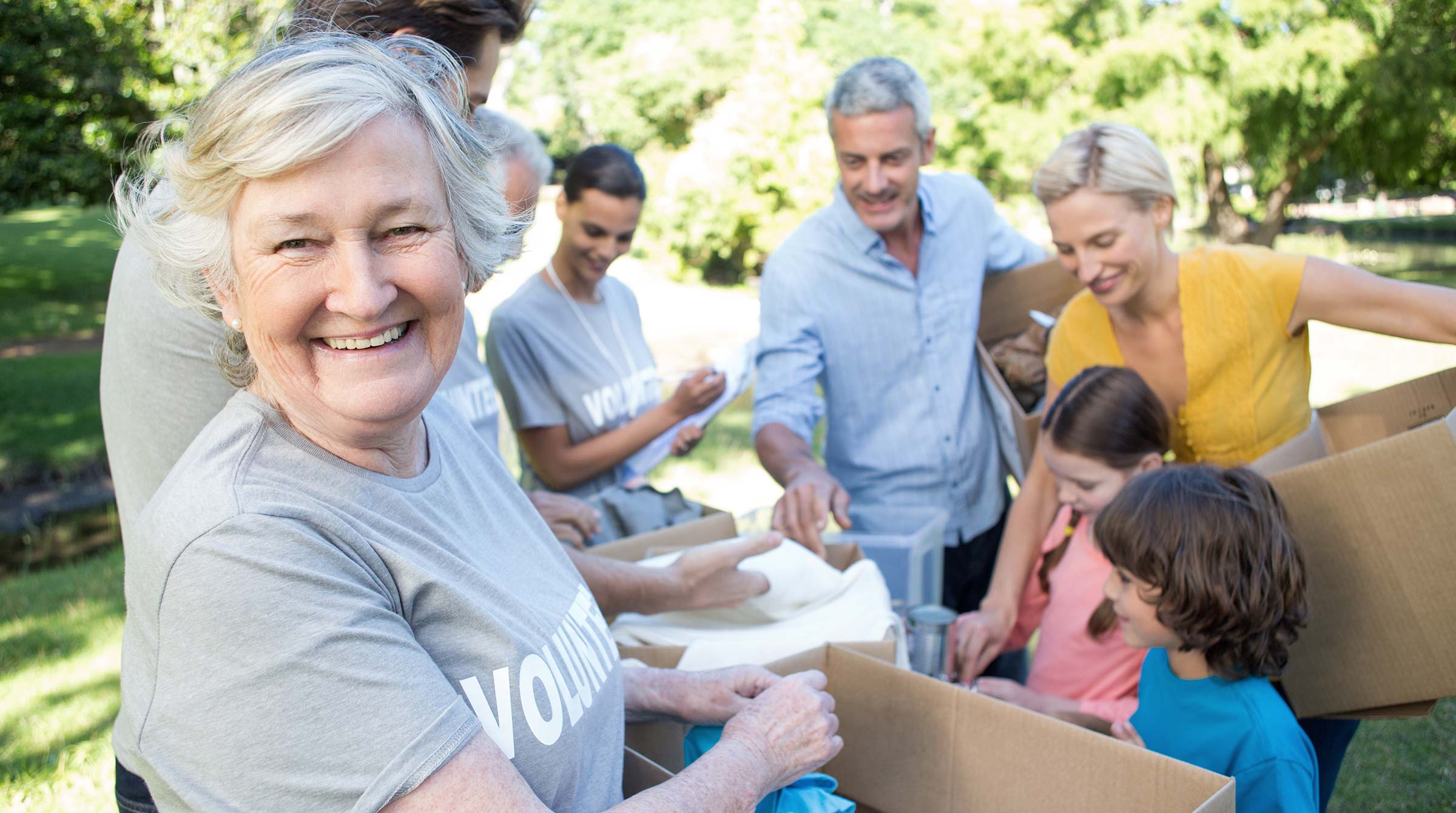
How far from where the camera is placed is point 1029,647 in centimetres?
421

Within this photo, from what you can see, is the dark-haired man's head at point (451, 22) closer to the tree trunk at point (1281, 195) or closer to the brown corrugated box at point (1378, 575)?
the brown corrugated box at point (1378, 575)

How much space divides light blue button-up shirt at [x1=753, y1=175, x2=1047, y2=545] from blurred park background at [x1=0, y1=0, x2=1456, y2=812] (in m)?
0.90

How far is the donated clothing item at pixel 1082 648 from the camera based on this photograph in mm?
2266

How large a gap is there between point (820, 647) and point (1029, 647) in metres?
2.72

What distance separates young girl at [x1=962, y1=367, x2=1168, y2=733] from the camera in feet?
7.45

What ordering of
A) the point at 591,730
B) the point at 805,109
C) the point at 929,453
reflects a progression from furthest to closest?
the point at 805,109
the point at 929,453
the point at 591,730

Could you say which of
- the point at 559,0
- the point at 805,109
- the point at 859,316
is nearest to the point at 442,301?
the point at 859,316

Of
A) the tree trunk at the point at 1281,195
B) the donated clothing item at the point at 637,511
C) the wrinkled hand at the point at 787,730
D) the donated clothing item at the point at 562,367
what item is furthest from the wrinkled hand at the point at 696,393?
the tree trunk at the point at 1281,195

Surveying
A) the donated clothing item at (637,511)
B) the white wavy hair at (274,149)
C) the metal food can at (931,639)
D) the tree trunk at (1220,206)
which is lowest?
the tree trunk at (1220,206)

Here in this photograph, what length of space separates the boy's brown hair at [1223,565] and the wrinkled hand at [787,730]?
0.70 m

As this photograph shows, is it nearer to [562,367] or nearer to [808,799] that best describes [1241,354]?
[808,799]

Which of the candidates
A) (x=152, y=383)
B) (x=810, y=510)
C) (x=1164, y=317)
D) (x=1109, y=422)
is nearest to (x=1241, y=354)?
(x=1164, y=317)

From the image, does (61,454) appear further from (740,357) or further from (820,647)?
(820,647)

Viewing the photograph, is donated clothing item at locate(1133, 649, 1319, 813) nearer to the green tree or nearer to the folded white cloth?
the folded white cloth
